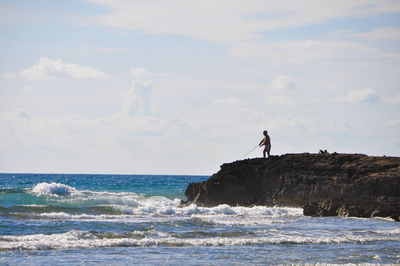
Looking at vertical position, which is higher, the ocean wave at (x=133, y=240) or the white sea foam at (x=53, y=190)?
the white sea foam at (x=53, y=190)

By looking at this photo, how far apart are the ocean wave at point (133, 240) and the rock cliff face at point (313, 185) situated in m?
7.49

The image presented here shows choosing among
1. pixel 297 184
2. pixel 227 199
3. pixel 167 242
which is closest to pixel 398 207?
pixel 297 184

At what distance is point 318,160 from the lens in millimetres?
33000

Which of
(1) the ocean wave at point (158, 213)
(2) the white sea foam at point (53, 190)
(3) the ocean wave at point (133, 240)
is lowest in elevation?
(3) the ocean wave at point (133, 240)

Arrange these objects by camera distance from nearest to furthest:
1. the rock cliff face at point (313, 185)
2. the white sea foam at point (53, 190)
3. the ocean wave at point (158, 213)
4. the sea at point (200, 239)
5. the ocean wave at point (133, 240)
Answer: the sea at point (200, 239)
the ocean wave at point (133, 240)
the ocean wave at point (158, 213)
the rock cliff face at point (313, 185)
the white sea foam at point (53, 190)

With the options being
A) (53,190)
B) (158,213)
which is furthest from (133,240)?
(53,190)

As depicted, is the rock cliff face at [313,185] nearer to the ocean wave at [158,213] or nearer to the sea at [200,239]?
the ocean wave at [158,213]

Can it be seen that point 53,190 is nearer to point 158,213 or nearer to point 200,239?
point 158,213

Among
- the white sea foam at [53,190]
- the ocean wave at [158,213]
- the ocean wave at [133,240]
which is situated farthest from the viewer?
the white sea foam at [53,190]

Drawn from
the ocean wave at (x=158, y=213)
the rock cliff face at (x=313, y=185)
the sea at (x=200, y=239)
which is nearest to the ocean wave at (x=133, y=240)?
the sea at (x=200, y=239)

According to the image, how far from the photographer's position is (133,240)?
64.8ft

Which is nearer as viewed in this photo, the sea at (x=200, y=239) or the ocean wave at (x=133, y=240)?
the sea at (x=200, y=239)

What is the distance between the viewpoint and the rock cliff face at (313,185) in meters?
28.3

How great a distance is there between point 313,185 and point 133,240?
13.9 m
